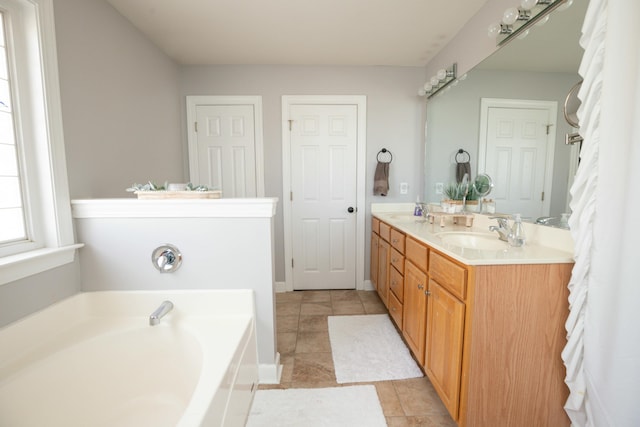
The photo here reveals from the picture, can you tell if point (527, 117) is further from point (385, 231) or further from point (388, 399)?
point (388, 399)

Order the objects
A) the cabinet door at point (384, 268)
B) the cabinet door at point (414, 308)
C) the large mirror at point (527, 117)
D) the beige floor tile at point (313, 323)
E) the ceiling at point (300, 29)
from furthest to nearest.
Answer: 1. the cabinet door at point (384, 268)
2. the beige floor tile at point (313, 323)
3. the ceiling at point (300, 29)
4. the cabinet door at point (414, 308)
5. the large mirror at point (527, 117)

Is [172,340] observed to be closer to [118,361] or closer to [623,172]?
[118,361]

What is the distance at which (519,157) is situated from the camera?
1.59m

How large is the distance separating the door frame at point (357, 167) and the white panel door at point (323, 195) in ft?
0.13

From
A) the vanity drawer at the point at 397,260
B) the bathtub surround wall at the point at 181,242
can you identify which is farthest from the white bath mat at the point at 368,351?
the bathtub surround wall at the point at 181,242

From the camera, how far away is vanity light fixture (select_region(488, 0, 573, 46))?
1.31 m

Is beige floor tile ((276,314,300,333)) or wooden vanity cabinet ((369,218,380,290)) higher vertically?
wooden vanity cabinet ((369,218,380,290))

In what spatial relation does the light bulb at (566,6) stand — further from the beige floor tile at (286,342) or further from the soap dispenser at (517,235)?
the beige floor tile at (286,342)

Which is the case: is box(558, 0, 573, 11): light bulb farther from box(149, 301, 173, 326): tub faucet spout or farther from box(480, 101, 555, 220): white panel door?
box(149, 301, 173, 326): tub faucet spout

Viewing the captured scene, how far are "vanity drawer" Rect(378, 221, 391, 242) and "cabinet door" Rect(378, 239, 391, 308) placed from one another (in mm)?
46

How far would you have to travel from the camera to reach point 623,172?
92cm

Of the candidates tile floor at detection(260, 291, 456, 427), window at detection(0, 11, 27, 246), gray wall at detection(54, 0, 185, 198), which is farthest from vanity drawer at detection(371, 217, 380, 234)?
window at detection(0, 11, 27, 246)

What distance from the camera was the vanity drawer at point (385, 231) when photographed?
2.25 m

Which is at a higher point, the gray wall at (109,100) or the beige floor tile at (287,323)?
the gray wall at (109,100)
